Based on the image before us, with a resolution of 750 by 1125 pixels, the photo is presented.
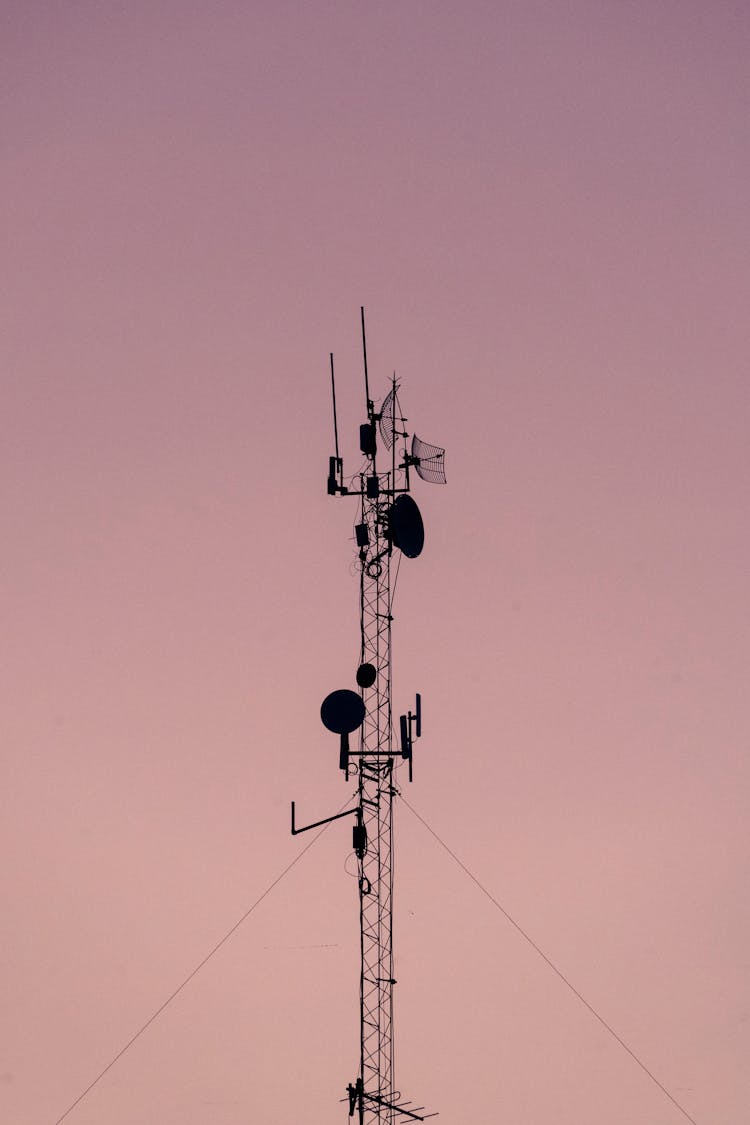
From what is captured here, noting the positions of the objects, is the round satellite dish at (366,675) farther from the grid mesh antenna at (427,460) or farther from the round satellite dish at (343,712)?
the grid mesh antenna at (427,460)

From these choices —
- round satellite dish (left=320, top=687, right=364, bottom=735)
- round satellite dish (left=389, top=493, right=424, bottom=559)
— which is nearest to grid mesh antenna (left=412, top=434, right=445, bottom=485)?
round satellite dish (left=389, top=493, right=424, bottom=559)

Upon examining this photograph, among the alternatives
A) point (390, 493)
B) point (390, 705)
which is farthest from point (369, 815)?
point (390, 493)

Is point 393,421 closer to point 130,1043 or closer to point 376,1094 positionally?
point 376,1094

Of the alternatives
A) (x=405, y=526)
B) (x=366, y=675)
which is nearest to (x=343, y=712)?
(x=366, y=675)

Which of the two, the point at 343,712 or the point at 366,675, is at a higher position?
the point at 366,675

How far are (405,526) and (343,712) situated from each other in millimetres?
1468

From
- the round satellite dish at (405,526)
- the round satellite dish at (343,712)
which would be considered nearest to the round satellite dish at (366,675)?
the round satellite dish at (343,712)

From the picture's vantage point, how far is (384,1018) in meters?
8.09

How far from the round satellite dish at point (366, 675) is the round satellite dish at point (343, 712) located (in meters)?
0.21

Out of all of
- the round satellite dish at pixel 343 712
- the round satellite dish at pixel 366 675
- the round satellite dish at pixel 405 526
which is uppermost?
the round satellite dish at pixel 405 526

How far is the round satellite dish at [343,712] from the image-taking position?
6.54 meters

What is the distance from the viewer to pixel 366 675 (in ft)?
22.2

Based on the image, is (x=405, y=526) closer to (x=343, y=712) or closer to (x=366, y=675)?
(x=366, y=675)

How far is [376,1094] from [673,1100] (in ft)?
10.7
